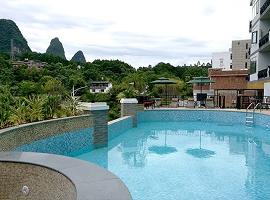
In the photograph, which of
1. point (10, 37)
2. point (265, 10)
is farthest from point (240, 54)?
point (10, 37)

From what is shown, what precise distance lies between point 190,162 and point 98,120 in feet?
12.1

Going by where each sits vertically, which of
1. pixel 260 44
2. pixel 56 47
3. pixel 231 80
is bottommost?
pixel 231 80

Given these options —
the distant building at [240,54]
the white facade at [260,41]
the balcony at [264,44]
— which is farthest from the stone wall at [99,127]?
the distant building at [240,54]

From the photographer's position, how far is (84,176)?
4184 millimetres

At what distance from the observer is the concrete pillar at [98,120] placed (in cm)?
1132

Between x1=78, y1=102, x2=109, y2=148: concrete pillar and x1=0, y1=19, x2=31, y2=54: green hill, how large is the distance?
348 ft

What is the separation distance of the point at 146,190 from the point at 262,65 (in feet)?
78.5

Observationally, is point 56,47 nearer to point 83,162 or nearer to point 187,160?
point 187,160

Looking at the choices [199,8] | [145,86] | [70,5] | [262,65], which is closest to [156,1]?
[199,8]

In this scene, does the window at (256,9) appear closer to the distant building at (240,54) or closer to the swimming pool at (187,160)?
the swimming pool at (187,160)

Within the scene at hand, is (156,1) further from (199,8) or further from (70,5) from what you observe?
(70,5)

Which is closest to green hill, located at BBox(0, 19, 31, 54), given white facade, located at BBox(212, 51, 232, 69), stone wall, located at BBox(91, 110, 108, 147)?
white facade, located at BBox(212, 51, 232, 69)

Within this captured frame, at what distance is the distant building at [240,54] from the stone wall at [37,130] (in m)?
56.4

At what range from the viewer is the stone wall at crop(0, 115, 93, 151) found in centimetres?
707
